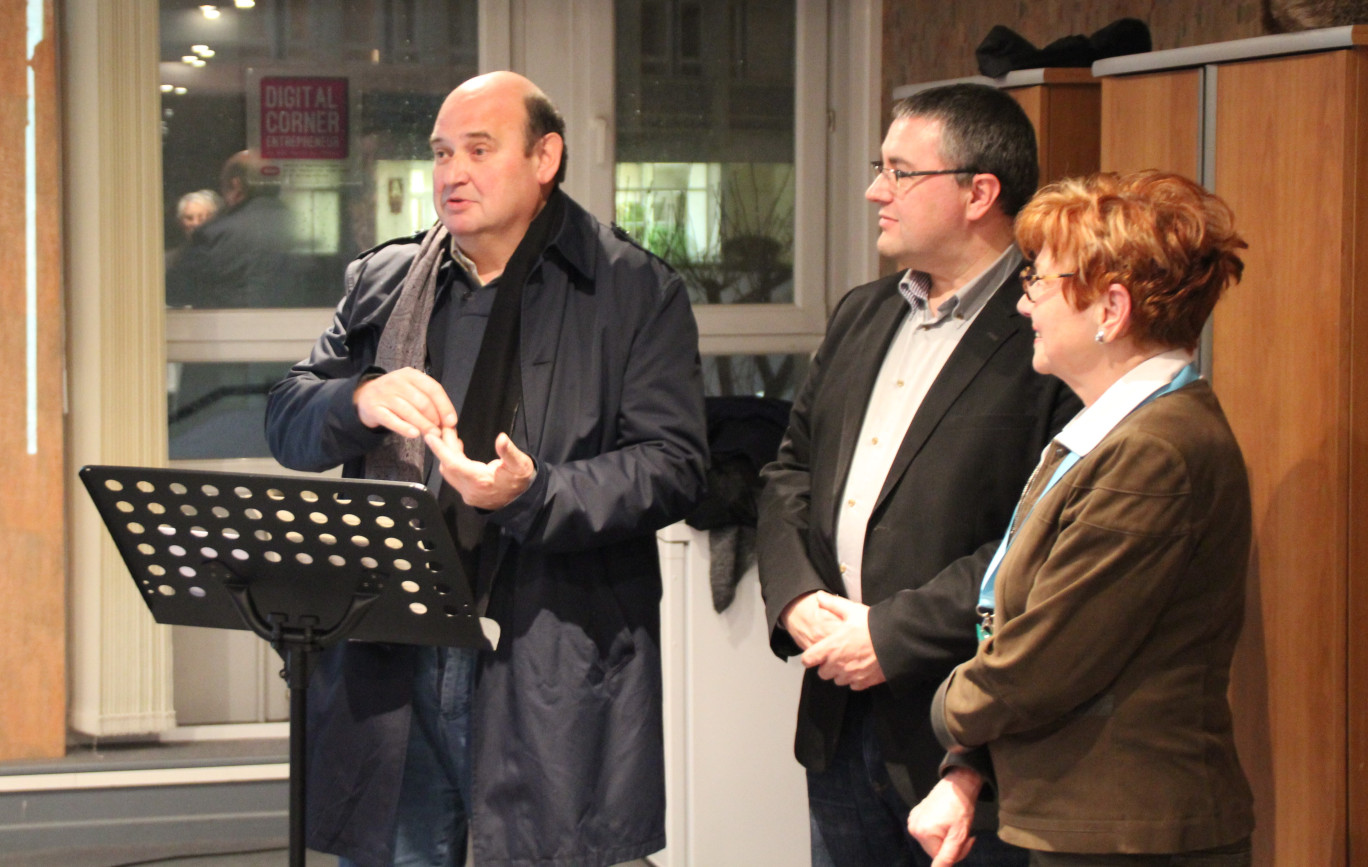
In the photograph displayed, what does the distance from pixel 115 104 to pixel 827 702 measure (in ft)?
8.59

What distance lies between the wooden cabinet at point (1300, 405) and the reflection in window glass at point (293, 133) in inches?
90.1

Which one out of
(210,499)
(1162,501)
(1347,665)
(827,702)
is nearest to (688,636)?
(827,702)

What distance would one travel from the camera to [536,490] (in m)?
1.77

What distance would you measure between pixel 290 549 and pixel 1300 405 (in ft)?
4.88

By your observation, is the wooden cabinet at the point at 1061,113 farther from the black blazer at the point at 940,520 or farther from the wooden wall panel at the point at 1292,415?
the black blazer at the point at 940,520

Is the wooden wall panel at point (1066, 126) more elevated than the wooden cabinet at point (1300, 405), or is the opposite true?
the wooden wall panel at point (1066, 126)

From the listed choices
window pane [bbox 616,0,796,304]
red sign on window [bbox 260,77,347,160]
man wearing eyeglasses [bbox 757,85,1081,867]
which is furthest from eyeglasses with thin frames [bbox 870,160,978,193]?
red sign on window [bbox 260,77,347,160]

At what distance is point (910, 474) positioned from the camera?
6.12 ft

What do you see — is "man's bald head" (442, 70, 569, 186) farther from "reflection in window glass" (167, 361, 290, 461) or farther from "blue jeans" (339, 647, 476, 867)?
"reflection in window glass" (167, 361, 290, 461)

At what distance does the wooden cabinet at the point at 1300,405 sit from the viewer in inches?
81.8

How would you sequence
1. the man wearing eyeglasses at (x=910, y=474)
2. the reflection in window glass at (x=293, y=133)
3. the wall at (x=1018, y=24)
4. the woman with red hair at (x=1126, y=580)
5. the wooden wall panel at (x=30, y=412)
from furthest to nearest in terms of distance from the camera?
the reflection in window glass at (x=293, y=133) → the wooden wall panel at (x=30, y=412) → the wall at (x=1018, y=24) → the man wearing eyeglasses at (x=910, y=474) → the woman with red hair at (x=1126, y=580)

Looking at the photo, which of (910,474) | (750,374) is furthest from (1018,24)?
(910,474)

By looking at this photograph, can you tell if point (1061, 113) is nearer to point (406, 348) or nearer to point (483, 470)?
point (406, 348)

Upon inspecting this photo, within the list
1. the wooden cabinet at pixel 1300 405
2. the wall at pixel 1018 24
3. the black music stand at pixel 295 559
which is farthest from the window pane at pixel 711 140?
the black music stand at pixel 295 559
